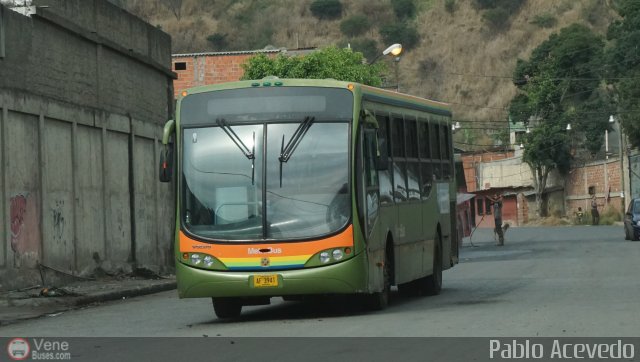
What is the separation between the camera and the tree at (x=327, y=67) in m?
55.0

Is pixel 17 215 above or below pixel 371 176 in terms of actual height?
below

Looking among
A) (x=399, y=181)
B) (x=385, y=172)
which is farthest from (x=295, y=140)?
(x=399, y=181)

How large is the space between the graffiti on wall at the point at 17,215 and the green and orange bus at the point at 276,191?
270 inches

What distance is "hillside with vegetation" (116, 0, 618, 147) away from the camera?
142 meters

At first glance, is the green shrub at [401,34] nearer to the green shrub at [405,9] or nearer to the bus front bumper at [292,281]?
the green shrub at [405,9]

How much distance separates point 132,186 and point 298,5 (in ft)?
490

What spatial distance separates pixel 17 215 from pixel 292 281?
8859 millimetres

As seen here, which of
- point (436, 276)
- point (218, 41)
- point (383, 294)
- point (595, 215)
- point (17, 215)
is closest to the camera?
point (383, 294)

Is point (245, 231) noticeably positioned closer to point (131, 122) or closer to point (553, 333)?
point (553, 333)

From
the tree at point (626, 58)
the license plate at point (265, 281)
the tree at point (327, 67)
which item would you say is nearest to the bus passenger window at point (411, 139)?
the license plate at point (265, 281)

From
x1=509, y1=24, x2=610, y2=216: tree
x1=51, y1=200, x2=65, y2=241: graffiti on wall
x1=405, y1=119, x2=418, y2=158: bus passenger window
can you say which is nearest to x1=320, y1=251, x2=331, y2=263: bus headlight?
x1=405, y1=119, x2=418, y2=158: bus passenger window

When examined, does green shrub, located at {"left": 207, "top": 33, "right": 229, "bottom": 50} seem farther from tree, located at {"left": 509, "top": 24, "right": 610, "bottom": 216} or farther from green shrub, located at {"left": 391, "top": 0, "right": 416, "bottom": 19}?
tree, located at {"left": 509, "top": 24, "right": 610, "bottom": 216}

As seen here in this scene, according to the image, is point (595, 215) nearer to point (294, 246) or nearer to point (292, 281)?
point (294, 246)

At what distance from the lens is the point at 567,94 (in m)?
104
